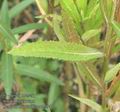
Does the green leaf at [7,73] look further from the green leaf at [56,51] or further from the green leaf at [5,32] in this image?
the green leaf at [56,51]

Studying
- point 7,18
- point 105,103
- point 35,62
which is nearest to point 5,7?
point 7,18

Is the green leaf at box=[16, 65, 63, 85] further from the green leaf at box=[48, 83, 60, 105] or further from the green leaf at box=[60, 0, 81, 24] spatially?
the green leaf at box=[60, 0, 81, 24]

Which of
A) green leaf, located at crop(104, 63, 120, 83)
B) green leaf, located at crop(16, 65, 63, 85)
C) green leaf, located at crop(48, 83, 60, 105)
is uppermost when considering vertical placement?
green leaf, located at crop(104, 63, 120, 83)

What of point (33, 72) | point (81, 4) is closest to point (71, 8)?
point (81, 4)

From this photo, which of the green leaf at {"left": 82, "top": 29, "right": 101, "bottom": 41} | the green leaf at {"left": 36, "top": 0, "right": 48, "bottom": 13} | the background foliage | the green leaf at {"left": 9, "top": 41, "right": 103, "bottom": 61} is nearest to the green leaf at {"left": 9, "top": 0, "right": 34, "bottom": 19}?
the background foliage

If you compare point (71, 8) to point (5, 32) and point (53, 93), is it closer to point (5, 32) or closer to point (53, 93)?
point (5, 32)

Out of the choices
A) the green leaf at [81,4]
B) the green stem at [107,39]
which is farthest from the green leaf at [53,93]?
the green leaf at [81,4]
